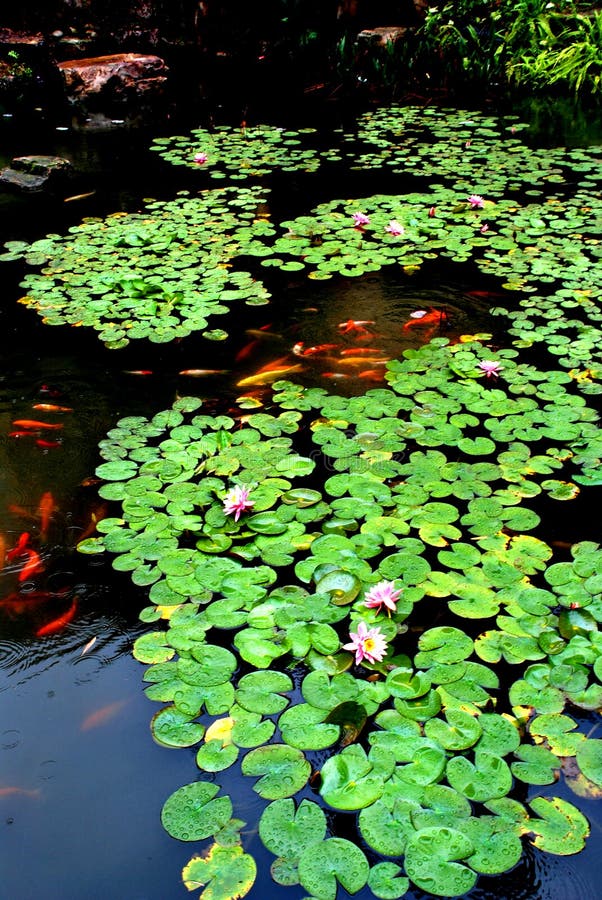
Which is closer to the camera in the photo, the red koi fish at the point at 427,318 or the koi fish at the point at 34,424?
the koi fish at the point at 34,424

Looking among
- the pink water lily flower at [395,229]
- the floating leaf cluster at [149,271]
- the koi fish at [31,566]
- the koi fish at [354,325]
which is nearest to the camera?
the koi fish at [31,566]

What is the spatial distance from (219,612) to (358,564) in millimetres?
407

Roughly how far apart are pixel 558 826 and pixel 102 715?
3.42 feet

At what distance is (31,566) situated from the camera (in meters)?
2.20

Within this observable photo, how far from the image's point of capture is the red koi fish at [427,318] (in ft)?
11.3

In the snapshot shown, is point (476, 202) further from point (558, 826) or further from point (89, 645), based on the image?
point (558, 826)

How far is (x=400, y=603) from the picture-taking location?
1973 mm

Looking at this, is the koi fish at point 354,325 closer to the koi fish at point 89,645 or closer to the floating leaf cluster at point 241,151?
the koi fish at point 89,645

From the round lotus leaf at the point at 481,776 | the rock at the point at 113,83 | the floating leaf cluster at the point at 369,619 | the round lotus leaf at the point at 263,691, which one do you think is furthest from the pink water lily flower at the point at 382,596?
the rock at the point at 113,83

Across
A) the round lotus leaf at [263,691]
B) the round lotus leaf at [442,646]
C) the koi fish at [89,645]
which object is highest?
the round lotus leaf at [263,691]

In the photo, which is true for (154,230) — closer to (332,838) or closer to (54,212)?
(54,212)

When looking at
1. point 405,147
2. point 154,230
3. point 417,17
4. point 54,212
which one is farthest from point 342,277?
point 417,17

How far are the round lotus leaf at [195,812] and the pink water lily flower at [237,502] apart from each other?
837 mm

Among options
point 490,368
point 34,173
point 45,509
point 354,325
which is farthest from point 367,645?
point 34,173
